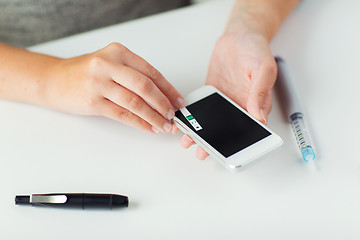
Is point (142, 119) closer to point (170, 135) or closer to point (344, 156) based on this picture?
point (170, 135)

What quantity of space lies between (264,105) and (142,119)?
19 cm

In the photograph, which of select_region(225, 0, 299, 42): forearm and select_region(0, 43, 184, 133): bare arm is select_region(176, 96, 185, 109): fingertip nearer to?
select_region(0, 43, 184, 133): bare arm

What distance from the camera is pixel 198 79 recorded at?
2.42 ft

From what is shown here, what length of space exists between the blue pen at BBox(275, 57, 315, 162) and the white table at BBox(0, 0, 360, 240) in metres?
0.02

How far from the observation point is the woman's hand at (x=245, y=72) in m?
0.62

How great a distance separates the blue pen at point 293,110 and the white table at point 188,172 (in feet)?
0.05

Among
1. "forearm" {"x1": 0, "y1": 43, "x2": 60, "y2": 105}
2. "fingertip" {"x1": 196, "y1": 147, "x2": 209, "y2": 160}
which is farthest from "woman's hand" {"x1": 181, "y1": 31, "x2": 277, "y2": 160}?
"forearm" {"x1": 0, "y1": 43, "x2": 60, "y2": 105}

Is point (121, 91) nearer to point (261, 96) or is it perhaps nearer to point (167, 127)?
point (167, 127)

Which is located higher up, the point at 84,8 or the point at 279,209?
the point at 84,8

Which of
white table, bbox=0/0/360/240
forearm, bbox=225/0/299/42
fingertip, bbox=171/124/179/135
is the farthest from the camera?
forearm, bbox=225/0/299/42

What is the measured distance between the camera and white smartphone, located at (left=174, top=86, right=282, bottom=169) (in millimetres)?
557

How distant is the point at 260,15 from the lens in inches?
31.9

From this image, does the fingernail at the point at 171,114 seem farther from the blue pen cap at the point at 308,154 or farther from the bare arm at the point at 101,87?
the blue pen cap at the point at 308,154

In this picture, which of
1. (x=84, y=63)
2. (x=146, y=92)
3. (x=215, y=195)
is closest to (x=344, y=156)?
(x=215, y=195)
